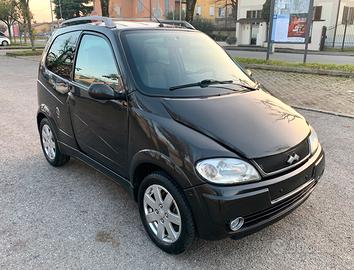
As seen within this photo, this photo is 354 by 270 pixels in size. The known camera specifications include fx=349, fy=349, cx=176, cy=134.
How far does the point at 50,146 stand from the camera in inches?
181

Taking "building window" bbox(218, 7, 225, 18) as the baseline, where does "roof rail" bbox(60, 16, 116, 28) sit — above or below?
below

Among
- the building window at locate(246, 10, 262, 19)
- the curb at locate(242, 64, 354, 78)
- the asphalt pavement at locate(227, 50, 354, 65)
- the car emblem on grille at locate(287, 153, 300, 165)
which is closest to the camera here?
the car emblem on grille at locate(287, 153, 300, 165)

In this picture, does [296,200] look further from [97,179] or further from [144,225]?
[97,179]

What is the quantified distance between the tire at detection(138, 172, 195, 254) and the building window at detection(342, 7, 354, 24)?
32.2 m

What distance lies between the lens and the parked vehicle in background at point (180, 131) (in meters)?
2.47

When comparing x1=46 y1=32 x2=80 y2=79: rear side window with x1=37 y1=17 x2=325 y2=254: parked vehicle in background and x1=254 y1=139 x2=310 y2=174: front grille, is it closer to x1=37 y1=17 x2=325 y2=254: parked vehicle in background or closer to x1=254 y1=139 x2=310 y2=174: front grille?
x1=37 y1=17 x2=325 y2=254: parked vehicle in background

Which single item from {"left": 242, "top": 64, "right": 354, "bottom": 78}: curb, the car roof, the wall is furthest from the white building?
the car roof

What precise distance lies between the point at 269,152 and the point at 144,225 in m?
1.28

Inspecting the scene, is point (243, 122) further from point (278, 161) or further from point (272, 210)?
point (272, 210)

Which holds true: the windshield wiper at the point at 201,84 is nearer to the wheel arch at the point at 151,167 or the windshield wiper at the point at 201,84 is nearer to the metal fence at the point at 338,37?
the wheel arch at the point at 151,167

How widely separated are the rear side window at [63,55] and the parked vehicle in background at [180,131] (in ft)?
0.09

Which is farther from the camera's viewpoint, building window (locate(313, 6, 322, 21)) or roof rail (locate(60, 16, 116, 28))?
building window (locate(313, 6, 322, 21))

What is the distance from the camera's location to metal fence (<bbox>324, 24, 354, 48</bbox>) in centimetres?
2923

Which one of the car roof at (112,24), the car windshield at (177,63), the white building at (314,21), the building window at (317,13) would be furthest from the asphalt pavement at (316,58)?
the car windshield at (177,63)
